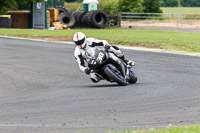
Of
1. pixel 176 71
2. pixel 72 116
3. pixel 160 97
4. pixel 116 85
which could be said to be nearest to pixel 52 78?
pixel 116 85

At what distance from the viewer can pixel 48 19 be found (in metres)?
40.2

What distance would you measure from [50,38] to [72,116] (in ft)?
69.1

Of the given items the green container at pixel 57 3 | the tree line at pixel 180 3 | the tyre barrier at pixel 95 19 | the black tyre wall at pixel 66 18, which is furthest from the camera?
the tree line at pixel 180 3

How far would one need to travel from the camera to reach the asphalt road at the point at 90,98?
7098 millimetres

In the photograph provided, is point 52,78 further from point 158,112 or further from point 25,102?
point 158,112

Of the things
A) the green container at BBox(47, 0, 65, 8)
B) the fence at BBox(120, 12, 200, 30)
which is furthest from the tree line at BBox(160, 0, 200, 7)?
the fence at BBox(120, 12, 200, 30)

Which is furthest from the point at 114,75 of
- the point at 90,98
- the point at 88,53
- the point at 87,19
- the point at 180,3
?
the point at 180,3

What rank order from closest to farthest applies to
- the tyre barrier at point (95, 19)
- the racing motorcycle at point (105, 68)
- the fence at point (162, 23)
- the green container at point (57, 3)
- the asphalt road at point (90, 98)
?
the asphalt road at point (90, 98)
the racing motorcycle at point (105, 68)
the tyre barrier at point (95, 19)
the fence at point (162, 23)
the green container at point (57, 3)

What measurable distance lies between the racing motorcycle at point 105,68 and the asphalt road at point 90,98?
26 cm

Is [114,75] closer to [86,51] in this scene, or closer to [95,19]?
Result: [86,51]

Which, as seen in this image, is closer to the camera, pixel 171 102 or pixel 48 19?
pixel 171 102

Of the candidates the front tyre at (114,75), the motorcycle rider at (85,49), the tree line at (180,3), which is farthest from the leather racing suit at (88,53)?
the tree line at (180,3)

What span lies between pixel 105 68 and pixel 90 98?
1.86 meters

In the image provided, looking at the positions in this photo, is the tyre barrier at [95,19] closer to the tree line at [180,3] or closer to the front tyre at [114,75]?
the front tyre at [114,75]
